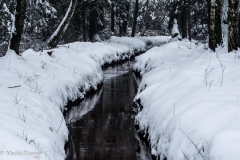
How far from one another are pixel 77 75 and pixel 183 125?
24.2ft

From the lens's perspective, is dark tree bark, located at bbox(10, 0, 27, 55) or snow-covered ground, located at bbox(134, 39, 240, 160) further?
dark tree bark, located at bbox(10, 0, 27, 55)

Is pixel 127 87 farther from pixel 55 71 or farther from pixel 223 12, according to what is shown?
pixel 223 12

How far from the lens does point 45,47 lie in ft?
57.5

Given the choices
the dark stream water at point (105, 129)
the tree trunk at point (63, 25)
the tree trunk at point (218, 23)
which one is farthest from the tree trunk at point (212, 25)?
the tree trunk at point (63, 25)

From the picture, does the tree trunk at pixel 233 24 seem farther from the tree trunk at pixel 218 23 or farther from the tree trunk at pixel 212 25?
the tree trunk at pixel 218 23

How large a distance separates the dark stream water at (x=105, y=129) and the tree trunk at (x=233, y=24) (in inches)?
155

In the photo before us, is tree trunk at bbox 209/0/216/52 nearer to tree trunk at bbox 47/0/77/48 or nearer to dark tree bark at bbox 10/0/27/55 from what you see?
dark tree bark at bbox 10/0/27/55

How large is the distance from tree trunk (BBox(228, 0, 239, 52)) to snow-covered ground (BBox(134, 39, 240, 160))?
53.3 inches

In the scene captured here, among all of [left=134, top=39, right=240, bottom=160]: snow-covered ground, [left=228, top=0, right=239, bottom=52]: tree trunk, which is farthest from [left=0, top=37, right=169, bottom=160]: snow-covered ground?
[left=228, top=0, right=239, bottom=52]: tree trunk

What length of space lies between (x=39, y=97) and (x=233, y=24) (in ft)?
22.2

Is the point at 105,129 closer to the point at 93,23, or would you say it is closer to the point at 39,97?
the point at 39,97

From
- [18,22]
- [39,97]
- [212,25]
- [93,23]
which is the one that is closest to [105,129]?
[39,97]

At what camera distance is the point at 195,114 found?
5.95m

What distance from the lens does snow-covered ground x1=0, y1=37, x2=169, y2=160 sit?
501 cm
